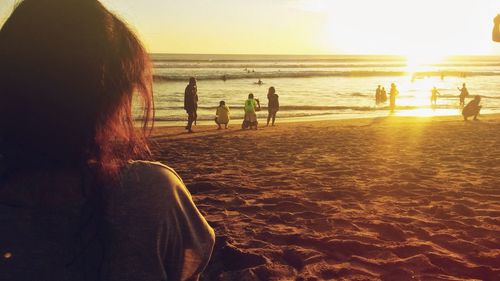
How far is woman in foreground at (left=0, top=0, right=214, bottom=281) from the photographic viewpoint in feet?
3.56

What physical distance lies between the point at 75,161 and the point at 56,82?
19 cm

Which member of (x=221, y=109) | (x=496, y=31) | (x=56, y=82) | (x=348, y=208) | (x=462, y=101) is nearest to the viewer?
(x=56, y=82)

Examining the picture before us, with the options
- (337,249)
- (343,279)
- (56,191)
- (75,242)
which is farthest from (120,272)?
(337,249)

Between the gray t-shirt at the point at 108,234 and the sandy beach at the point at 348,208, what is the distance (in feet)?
9.91

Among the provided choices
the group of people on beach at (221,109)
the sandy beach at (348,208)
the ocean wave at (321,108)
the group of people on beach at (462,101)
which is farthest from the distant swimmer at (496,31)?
the ocean wave at (321,108)

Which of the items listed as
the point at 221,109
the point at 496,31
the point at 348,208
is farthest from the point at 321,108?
the point at 496,31

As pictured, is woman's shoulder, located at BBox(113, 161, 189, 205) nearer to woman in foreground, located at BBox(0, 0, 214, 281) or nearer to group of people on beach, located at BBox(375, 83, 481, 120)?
woman in foreground, located at BBox(0, 0, 214, 281)

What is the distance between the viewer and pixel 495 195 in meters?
6.64

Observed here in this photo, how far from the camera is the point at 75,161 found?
111cm

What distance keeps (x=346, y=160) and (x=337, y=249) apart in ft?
17.1

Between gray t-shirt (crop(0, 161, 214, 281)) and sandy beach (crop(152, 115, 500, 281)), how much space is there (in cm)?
302

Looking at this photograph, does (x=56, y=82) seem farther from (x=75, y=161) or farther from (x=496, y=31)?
(x=496, y=31)

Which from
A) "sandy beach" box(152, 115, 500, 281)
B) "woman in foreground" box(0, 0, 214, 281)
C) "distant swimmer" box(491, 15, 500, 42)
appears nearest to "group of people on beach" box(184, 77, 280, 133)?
"sandy beach" box(152, 115, 500, 281)

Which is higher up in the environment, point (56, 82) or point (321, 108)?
point (56, 82)
